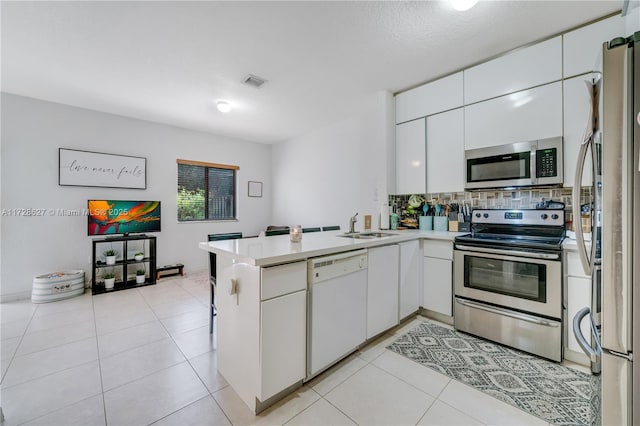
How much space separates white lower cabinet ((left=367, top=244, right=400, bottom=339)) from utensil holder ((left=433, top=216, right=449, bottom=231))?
3.25 ft

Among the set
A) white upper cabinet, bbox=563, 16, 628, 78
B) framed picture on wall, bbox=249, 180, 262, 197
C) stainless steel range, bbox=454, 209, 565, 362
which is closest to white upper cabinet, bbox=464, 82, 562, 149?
white upper cabinet, bbox=563, 16, 628, 78

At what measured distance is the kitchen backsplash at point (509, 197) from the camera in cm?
237

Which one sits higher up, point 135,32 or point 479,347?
point 135,32

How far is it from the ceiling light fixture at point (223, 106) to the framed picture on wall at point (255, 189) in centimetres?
212

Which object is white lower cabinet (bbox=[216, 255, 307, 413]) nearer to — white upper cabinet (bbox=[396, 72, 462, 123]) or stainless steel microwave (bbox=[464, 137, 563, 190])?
stainless steel microwave (bbox=[464, 137, 563, 190])

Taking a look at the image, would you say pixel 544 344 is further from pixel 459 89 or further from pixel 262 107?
pixel 262 107

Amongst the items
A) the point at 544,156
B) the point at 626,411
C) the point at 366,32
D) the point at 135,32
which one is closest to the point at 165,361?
the point at 626,411

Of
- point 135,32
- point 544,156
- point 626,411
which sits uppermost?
point 135,32

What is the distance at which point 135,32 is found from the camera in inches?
85.9

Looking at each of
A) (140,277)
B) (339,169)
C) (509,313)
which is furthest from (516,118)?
(140,277)

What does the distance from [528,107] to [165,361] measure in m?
3.83

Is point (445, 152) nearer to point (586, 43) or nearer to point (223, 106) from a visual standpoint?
point (586, 43)

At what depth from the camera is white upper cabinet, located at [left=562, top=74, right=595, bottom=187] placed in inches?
83.3

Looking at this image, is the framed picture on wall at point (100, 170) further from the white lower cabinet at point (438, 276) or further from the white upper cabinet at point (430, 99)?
the white lower cabinet at point (438, 276)
